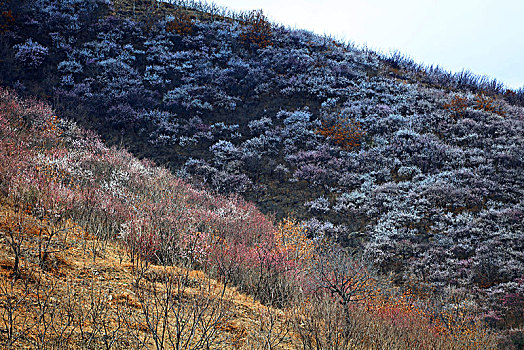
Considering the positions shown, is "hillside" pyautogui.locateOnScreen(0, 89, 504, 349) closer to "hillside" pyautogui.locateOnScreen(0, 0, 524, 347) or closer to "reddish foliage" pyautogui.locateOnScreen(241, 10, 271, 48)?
"hillside" pyautogui.locateOnScreen(0, 0, 524, 347)

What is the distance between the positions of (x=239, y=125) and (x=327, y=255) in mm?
13421

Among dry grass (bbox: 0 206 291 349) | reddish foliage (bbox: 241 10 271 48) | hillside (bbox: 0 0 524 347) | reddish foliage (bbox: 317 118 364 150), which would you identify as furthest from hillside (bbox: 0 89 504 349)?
reddish foliage (bbox: 241 10 271 48)

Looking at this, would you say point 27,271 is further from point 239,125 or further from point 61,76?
point 61,76

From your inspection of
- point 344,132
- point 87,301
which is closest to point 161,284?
point 87,301

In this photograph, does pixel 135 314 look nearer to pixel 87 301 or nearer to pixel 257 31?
pixel 87 301

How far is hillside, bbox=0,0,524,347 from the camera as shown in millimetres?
11039

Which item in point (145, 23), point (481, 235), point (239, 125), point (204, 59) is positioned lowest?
point (481, 235)

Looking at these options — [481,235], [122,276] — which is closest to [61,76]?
[122,276]

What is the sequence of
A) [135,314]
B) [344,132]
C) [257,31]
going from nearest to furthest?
[135,314]
[344,132]
[257,31]

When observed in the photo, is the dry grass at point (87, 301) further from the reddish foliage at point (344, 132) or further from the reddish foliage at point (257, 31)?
the reddish foliage at point (257, 31)

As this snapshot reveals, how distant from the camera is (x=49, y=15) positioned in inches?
1013

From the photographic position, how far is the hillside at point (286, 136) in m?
11.0

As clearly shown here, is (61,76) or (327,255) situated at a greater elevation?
(61,76)

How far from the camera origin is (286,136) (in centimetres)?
2041
